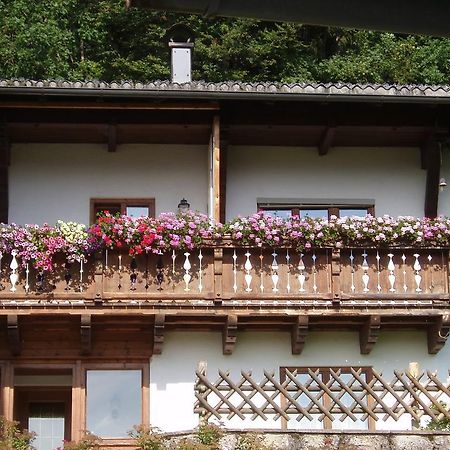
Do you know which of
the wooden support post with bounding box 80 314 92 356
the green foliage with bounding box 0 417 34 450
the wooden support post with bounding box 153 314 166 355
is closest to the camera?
the green foliage with bounding box 0 417 34 450

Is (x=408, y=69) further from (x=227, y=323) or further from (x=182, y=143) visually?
(x=227, y=323)

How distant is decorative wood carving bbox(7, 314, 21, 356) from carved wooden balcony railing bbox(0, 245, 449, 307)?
0.91 ft

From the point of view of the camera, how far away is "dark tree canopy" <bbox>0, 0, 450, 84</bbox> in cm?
2912

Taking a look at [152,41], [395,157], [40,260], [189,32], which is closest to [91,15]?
[152,41]

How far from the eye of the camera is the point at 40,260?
13.8m

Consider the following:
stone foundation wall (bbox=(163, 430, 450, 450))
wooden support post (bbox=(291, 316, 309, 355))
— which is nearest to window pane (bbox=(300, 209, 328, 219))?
wooden support post (bbox=(291, 316, 309, 355))

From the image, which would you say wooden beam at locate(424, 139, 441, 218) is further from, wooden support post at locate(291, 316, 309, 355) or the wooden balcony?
wooden support post at locate(291, 316, 309, 355)

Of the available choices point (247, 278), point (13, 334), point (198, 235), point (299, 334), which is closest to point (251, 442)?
point (247, 278)

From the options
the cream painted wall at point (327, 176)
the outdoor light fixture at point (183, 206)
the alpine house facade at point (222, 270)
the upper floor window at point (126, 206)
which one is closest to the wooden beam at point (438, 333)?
the alpine house facade at point (222, 270)

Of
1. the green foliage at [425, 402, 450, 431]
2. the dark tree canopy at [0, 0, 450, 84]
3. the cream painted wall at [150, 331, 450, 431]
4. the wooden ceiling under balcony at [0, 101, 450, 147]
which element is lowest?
the green foliage at [425, 402, 450, 431]

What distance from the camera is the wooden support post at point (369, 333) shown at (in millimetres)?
14352

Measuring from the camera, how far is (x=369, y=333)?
1457 centimetres

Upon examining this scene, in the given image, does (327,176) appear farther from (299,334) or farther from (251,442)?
(251,442)

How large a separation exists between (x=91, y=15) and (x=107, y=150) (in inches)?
654
